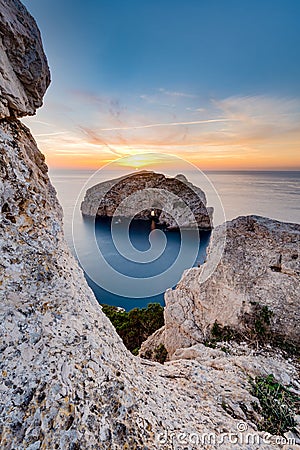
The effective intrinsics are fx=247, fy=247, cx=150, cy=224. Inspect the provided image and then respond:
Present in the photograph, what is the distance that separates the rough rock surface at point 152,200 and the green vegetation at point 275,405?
126 feet

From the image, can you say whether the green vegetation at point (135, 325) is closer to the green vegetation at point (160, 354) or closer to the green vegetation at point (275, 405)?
the green vegetation at point (160, 354)

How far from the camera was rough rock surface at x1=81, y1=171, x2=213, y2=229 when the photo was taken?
145 feet

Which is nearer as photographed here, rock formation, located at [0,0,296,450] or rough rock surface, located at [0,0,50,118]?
rock formation, located at [0,0,296,450]

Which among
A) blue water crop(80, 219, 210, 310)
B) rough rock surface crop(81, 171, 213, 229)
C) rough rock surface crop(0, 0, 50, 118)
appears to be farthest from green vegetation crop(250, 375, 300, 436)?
rough rock surface crop(81, 171, 213, 229)

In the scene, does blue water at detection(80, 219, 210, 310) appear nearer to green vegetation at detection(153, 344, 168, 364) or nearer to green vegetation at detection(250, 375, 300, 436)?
green vegetation at detection(153, 344, 168, 364)

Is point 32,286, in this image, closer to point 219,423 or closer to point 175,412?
point 175,412

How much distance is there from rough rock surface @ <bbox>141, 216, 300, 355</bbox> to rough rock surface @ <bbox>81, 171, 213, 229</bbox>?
3442cm

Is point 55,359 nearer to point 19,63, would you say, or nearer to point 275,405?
point 19,63

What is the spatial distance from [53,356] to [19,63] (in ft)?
12.0

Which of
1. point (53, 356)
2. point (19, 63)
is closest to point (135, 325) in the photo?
point (53, 356)

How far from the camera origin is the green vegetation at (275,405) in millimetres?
3734

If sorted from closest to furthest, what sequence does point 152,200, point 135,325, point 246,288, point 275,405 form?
1. point 275,405
2. point 246,288
3. point 135,325
4. point 152,200

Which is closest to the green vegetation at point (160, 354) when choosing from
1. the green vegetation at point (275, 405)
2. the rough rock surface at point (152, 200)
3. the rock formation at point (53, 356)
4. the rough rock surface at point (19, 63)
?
the green vegetation at point (275, 405)

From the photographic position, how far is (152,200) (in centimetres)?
4750
